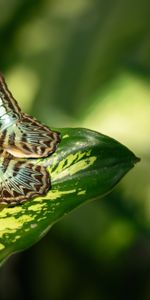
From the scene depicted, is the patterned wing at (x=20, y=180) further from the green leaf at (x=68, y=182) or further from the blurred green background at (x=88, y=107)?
the blurred green background at (x=88, y=107)

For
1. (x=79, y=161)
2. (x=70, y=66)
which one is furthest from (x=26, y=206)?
(x=70, y=66)

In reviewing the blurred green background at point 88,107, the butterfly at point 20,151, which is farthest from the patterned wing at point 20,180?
the blurred green background at point 88,107

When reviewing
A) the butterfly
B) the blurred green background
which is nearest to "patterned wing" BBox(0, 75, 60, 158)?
the butterfly

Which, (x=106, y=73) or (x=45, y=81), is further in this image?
(x=45, y=81)

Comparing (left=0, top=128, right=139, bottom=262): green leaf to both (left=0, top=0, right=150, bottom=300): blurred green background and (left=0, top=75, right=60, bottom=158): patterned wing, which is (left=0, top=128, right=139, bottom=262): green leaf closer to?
(left=0, top=75, right=60, bottom=158): patterned wing

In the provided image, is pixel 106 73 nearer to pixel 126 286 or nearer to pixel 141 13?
pixel 141 13

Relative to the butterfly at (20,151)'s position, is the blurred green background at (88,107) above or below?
below
